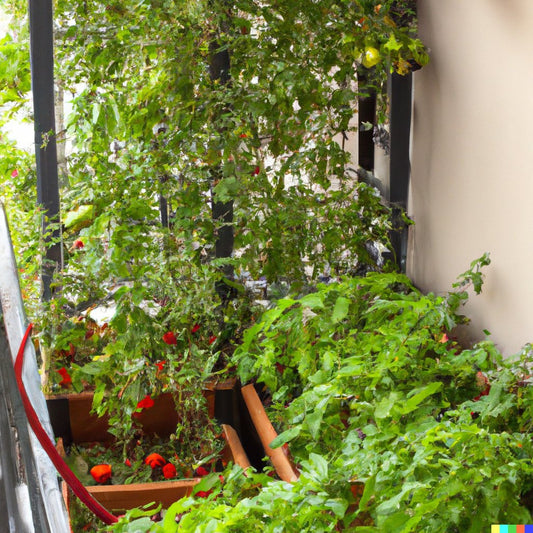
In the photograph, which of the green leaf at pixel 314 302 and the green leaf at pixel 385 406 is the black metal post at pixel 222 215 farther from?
the green leaf at pixel 385 406

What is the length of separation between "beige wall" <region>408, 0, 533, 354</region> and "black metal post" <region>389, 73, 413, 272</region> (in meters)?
0.05

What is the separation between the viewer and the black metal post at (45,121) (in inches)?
101

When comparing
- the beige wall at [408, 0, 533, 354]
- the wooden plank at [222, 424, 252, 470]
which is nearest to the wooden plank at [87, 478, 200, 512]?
the wooden plank at [222, 424, 252, 470]

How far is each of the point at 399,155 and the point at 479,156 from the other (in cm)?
72

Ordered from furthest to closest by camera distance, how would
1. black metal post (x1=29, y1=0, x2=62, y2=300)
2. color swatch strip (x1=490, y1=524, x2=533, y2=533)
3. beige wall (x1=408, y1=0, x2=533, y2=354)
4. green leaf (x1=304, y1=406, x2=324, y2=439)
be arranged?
black metal post (x1=29, y1=0, x2=62, y2=300) < beige wall (x1=408, y1=0, x2=533, y2=354) < green leaf (x1=304, y1=406, x2=324, y2=439) < color swatch strip (x1=490, y1=524, x2=533, y2=533)

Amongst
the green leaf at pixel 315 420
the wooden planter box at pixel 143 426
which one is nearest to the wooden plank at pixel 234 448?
the wooden planter box at pixel 143 426

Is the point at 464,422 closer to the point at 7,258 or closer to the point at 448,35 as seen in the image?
the point at 7,258

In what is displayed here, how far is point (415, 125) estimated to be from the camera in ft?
9.41

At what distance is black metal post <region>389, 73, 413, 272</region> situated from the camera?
9.43 feet

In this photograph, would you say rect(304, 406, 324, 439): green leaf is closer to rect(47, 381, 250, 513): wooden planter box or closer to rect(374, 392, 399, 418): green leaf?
rect(374, 392, 399, 418): green leaf

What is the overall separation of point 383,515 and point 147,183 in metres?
1.37

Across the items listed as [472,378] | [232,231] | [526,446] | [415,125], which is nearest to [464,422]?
[526,446]

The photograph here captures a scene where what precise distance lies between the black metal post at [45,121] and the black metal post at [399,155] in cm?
125

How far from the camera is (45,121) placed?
266 centimetres
